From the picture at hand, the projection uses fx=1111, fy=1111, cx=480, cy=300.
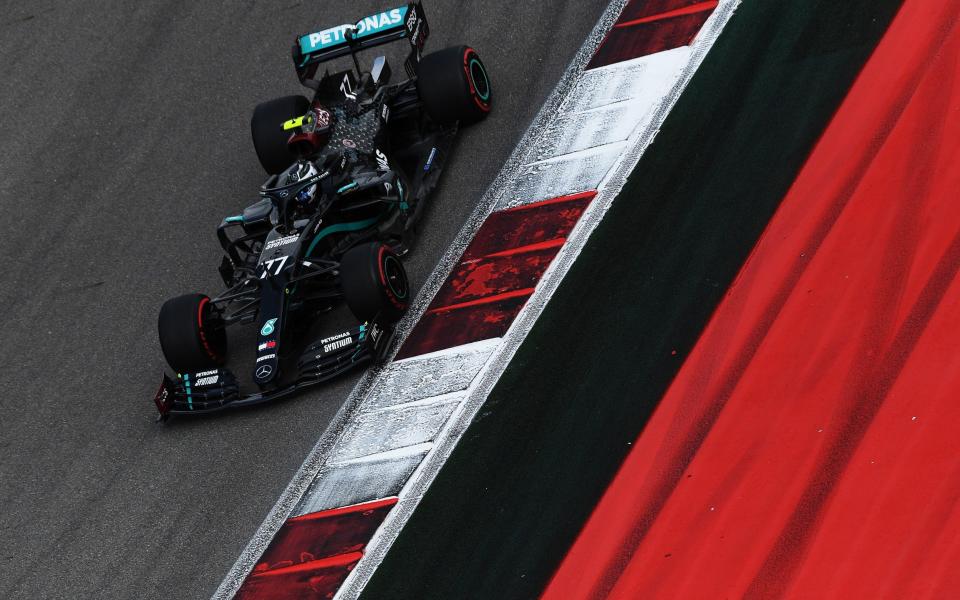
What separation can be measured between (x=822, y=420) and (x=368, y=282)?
325 cm

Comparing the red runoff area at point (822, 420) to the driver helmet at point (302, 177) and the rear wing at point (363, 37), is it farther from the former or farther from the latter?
the rear wing at point (363, 37)

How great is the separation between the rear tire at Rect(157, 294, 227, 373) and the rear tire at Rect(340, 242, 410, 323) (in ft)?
3.81

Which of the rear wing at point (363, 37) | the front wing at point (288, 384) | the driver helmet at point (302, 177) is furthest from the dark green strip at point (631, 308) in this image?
the rear wing at point (363, 37)

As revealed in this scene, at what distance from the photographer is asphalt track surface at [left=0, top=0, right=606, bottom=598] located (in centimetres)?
761

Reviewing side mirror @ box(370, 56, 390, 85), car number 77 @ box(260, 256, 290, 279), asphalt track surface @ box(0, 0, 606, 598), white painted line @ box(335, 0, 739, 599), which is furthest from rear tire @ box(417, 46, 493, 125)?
car number 77 @ box(260, 256, 290, 279)

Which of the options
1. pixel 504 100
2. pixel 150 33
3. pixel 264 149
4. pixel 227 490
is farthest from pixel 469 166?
pixel 150 33

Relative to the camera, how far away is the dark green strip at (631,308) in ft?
21.1

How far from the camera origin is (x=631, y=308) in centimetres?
739

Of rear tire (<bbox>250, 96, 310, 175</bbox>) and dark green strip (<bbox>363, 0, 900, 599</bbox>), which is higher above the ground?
rear tire (<bbox>250, 96, 310, 175</bbox>)

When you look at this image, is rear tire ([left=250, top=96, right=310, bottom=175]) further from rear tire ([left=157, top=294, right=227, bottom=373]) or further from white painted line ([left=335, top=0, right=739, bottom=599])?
white painted line ([left=335, top=0, right=739, bottom=599])

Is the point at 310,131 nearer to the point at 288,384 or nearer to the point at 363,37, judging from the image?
the point at 363,37

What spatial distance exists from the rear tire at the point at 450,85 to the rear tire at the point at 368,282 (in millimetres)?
1953

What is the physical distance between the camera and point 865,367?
6.36 meters

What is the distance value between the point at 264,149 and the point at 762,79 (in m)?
4.30
